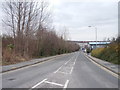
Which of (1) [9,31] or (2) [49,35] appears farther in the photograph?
(2) [49,35]

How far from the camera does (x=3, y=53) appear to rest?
1249 inches

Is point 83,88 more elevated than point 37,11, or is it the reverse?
point 37,11

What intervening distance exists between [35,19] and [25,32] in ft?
18.9

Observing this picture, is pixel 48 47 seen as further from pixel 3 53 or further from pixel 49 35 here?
pixel 3 53

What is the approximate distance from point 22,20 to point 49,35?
23.2 m

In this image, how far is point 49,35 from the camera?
220 ft

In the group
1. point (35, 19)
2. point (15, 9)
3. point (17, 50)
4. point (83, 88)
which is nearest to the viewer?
point (83, 88)

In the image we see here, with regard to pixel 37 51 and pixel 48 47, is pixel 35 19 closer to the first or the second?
pixel 37 51

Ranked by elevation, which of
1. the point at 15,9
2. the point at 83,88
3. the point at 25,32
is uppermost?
the point at 15,9

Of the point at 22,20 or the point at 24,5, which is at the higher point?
the point at 24,5

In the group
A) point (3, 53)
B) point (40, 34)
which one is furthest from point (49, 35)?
point (3, 53)

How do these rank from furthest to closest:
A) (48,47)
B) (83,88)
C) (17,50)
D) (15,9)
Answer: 1. (48,47)
2. (15,9)
3. (17,50)
4. (83,88)

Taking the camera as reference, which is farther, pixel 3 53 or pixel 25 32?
pixel 25 32

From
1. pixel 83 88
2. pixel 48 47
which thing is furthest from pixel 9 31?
pixel 83 88
